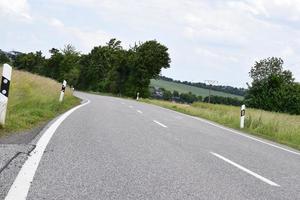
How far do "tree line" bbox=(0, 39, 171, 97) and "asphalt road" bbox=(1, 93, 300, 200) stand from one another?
246 ft

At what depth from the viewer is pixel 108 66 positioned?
106m

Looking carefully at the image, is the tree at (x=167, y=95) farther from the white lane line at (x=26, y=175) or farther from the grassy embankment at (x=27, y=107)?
the white lane line at (x=26, y=175)

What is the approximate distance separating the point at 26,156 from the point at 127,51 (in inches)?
3618

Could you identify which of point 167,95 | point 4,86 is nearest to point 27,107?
point 4,86

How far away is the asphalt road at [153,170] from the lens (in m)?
5.76

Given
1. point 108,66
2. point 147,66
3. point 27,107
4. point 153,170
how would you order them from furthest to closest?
point 108,66
point 147,66
point 27,107
point 153,170

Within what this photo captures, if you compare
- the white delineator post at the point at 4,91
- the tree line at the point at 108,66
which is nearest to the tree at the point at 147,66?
the tree line at the point at 108,66

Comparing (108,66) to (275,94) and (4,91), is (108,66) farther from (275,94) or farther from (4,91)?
(4,91)

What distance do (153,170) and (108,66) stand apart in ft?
327

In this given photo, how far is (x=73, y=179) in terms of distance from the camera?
6094mm

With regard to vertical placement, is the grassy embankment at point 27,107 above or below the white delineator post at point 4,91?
below

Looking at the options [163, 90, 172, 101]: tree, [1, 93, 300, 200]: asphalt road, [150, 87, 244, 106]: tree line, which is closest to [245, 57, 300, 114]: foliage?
[150, 87, 244, 106]: tree line

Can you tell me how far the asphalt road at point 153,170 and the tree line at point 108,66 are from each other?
74.8 meters

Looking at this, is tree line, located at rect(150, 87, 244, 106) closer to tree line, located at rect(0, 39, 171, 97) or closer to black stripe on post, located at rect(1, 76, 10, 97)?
tree line, located at rect(0, 39, 171, 97)
